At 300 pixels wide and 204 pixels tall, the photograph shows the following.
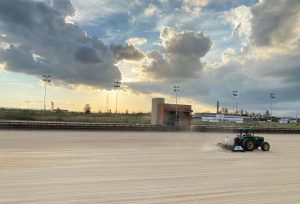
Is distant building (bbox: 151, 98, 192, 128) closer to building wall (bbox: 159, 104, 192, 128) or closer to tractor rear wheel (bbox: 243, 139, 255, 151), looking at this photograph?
building wall (bbox: 159, 104, 192, 128)

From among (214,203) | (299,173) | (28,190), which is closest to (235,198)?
(214,203)

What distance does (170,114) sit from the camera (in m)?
83.6

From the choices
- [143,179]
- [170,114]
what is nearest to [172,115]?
[170,114]

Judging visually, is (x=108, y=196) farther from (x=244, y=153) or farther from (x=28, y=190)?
(x=244, y=153)

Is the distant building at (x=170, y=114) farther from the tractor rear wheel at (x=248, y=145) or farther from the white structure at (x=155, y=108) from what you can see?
the tractor rear wheel at (x=248, y=145)

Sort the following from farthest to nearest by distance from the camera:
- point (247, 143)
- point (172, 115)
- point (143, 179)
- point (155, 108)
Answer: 1. point (155, 108)
2. point (172, 115)
3. point (247, 143)
4. point (143, 179)

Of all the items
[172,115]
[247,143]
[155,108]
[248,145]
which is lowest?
[248,145]

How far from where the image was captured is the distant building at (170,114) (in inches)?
3268

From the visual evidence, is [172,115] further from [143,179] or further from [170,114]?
[143,179]

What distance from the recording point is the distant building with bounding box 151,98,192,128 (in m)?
83.0

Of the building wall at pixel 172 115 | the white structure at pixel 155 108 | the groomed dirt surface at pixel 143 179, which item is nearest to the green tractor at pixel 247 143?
the groomed dirt surface at pixel 143 179

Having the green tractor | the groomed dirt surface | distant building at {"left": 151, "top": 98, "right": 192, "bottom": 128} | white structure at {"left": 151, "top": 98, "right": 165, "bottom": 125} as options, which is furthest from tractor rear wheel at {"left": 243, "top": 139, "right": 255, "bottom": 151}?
white structure at {"left": 151, "top": 98, "right": 165, "bottom": 125}

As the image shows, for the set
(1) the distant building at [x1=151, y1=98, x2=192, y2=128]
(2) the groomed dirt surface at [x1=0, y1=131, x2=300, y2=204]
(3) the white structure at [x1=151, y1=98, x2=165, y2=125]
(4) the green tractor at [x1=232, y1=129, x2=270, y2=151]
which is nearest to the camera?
(2) the groomed dirt surface at [x1=0, y1=131, x2=300, y2=204]

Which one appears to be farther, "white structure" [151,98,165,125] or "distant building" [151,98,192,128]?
"white structure" [151,98,165,125]
